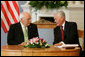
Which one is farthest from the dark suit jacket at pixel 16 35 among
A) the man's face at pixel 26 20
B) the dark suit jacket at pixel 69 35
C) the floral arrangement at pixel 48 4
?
the floral arrangement at pixel 48 4

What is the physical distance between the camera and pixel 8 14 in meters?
8.48

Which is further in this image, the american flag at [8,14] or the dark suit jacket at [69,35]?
the american flag at [8,14]

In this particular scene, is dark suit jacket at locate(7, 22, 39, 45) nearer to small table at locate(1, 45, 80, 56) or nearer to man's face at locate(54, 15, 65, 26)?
man's face at locate(54, 15, 65, 26)

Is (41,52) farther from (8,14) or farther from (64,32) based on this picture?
(8,14)

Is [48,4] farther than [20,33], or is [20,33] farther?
[48,4]

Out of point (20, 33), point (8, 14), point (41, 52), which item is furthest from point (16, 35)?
point (8, 14)

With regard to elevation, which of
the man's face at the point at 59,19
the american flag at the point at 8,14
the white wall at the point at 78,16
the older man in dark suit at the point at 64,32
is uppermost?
the man's face at the point at 59,19

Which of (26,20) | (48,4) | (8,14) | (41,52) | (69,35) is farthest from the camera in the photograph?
(48,4)

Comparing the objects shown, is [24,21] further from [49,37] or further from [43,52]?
[49,37]

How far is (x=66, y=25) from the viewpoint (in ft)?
18.5

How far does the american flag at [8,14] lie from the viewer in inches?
331

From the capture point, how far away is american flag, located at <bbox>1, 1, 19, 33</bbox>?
27.6 feet

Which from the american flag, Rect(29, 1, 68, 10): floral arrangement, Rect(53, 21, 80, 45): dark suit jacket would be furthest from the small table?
Rect(29, 1, 68, 10): floral arrangement

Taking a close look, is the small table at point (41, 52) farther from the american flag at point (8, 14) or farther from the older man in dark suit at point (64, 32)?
the american flag at point (8, 14)
